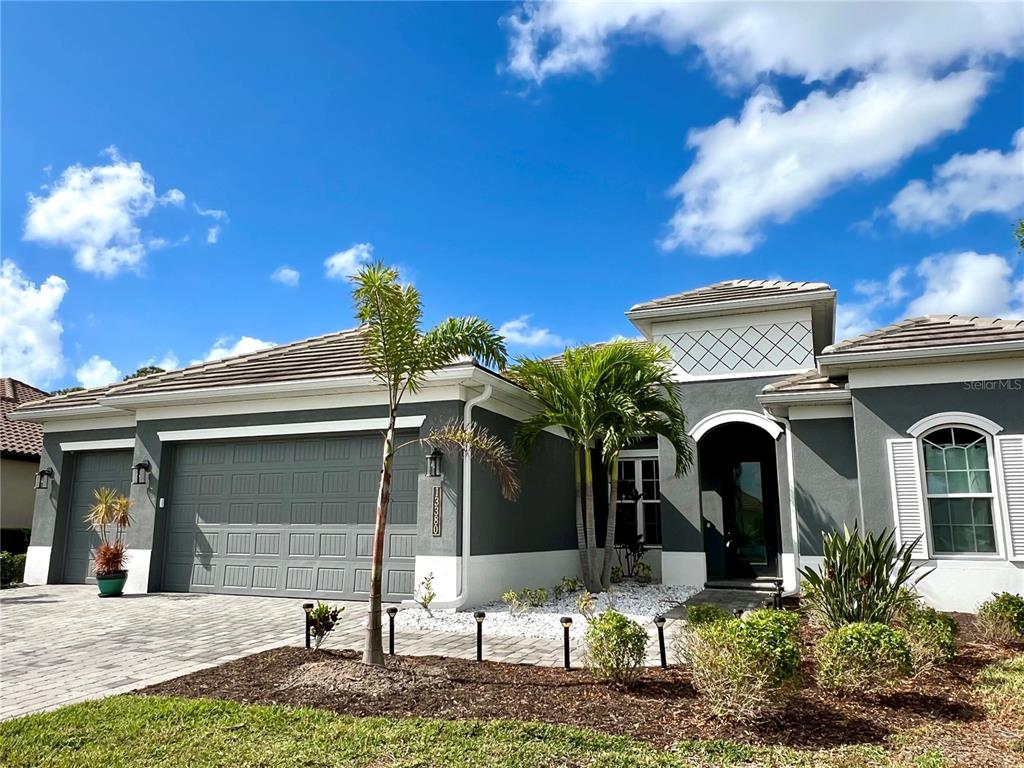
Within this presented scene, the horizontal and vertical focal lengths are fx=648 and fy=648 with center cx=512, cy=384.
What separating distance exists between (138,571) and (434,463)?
6449mm

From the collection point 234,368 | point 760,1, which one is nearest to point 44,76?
point 234,368

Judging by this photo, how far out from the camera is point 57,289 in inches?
554

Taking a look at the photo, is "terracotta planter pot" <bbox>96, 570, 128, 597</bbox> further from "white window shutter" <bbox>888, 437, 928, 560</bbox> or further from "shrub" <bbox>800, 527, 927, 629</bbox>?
"white window shutter" <bbox>888, 437, 928, 560</bbox>

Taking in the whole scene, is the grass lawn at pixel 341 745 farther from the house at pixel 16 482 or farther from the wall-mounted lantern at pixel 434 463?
the house at pixel 16 482

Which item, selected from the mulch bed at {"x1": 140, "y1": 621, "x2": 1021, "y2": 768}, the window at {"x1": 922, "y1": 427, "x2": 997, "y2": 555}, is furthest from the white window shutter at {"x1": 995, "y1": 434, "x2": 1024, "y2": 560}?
the mulch bed at {"x1": 140, "y1": 621, "x2": 1021, "y2": 768}

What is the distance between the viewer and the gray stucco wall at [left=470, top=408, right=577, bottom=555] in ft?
34.7

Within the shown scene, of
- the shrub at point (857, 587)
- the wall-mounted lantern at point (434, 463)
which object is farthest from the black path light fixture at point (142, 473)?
the shrub at point (857, 587)

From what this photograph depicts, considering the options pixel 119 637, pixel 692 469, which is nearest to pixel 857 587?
pixel 692 469

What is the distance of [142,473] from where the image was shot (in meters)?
12.4

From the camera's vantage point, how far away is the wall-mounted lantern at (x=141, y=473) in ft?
40.5

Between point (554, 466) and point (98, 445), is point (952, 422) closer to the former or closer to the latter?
point (554, 466)

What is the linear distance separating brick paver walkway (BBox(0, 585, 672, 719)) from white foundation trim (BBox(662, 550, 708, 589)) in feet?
15.0

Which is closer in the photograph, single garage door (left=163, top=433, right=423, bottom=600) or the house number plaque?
the house number plaque

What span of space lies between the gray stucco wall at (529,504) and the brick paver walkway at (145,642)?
237 cm
